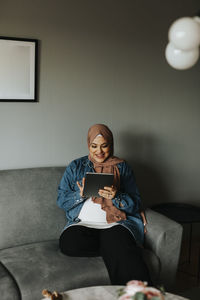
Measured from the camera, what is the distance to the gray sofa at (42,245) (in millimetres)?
2113

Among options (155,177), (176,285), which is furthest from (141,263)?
(155,177)

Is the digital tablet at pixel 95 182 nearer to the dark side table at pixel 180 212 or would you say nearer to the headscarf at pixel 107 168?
the headscarf at pixel 107 168

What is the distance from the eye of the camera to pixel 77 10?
2.86 metres

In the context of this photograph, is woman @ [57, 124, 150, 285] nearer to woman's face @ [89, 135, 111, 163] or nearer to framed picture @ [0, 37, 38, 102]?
woman's face @ [89, 135, 111, 163]

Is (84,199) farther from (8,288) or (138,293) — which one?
(138,293)

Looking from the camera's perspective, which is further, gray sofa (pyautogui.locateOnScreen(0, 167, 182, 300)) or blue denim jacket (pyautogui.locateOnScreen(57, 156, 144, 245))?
blue denim jacket (pyautogui.locateOnScreen(57, 156, 144, 245))

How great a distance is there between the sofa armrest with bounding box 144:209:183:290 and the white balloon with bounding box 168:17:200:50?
1384 mm

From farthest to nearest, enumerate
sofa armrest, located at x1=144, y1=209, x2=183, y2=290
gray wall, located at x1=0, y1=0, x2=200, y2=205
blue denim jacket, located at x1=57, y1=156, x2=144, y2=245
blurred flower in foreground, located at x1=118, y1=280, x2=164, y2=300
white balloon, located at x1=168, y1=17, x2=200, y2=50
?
gray wall, located at x1=0, y1=0, x2=200, y2=205
blue denim jacket, located at x1=57, y1=156, x2=144, y2=245
sofa armrest, located at x1=144, y1=209, x2=183, y2=290
white balloon, located at x1=168, y1=17, x2=200, y2=50
blurred flower in foreground, located at x1=118, y1=280, x2=164, y2=300

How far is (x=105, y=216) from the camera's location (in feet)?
8.45

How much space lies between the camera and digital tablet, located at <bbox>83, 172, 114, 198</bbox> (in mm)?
2504

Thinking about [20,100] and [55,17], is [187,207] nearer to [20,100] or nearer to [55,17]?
[20,100]

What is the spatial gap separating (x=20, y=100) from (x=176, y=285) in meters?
1.76

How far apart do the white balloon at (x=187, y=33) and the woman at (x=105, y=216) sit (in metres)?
1.26

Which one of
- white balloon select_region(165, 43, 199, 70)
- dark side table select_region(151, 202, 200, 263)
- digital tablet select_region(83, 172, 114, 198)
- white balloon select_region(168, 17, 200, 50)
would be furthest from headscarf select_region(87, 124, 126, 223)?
white balloon select_region(168, 17, 200, 50)
